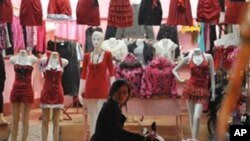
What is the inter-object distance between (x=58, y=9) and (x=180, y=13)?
156 centimetres

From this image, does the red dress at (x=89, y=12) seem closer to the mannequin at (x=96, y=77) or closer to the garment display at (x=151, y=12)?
the mannequin at (x=96, y=77)

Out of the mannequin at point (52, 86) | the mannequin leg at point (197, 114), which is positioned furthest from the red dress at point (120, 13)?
the mannequin leg at point (197, 114)

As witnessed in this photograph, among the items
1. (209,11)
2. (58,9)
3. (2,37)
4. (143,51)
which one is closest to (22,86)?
(58,9)

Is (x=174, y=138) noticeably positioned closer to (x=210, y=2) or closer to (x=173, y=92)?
(x=173, y=92)

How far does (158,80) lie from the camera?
18.6 ft

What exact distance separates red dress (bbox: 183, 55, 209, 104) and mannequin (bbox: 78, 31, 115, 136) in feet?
3.20

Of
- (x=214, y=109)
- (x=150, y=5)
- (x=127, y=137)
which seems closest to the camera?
(x=127, y=137)

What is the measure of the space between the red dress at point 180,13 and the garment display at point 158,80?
729 mm

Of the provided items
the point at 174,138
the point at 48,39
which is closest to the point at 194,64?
the point at 174,138

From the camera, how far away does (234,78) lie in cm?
38

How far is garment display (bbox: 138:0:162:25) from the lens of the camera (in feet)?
17.4

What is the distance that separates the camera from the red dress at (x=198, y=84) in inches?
195

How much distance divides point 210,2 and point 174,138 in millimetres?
2162

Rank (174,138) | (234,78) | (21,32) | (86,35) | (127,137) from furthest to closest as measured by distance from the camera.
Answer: (86,35) → (21,32) → (174,138) → (127,137) → (234,78)
